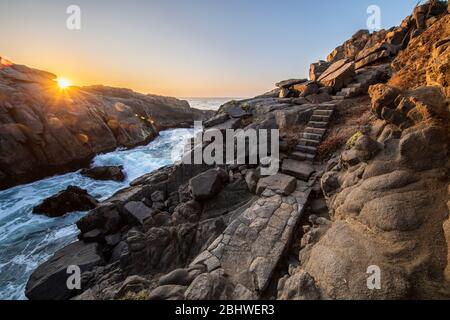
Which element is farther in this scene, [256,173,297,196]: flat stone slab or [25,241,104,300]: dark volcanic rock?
[25,241,104,300]: dark volcanic rock

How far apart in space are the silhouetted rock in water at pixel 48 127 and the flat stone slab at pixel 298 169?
21461 millimetres

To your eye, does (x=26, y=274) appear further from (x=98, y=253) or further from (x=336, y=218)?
(x=336, y=218)

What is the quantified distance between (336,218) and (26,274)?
1222 centimetres

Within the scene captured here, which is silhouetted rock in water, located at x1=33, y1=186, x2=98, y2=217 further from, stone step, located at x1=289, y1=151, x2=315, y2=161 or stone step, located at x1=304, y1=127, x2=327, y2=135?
stone step, located at x1=304, y1=127, x2=327, y2=135

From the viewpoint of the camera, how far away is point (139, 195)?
9891 mm

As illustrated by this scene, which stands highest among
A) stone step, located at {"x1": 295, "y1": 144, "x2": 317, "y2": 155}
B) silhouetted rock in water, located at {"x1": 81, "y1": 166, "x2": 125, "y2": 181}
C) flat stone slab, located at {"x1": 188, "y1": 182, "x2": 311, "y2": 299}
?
stone step, located at {"x1": 295, "y1": 144, "x2": 317, "y2": 155}

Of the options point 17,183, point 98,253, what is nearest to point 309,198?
point 98,253

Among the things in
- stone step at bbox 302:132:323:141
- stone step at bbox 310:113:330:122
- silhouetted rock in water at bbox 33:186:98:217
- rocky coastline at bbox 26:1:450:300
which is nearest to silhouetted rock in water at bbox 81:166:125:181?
silhouetted rock in water at bbox 33:186:98:217

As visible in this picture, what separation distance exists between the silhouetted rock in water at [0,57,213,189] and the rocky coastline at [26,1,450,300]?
13.5 metres

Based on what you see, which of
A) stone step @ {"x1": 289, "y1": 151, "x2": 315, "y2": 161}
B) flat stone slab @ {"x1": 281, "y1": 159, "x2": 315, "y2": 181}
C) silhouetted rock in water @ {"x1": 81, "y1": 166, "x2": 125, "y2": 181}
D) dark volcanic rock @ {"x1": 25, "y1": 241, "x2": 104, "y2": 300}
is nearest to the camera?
dark volcanic rock @ {"x1": 25, "y1": 241, "x2": 104, "y2": 300}

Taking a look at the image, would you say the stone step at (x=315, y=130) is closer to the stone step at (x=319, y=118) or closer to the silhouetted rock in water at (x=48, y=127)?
the stone step at (x=319, y=118)

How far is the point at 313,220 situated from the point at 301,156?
10.3 ft

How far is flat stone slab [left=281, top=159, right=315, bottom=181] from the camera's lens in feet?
22.0

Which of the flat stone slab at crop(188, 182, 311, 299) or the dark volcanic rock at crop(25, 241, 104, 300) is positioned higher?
the flat stone slab at crop(188, 182, 311, 299)
